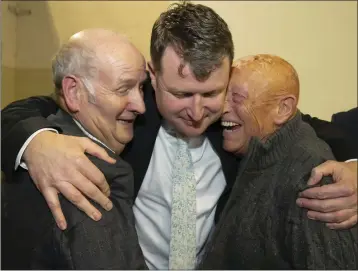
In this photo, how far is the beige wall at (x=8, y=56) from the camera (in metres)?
0.89

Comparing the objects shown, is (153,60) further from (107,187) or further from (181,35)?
(107,187)

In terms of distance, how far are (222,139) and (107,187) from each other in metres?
0.39

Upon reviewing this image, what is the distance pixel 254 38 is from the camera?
5.60ft

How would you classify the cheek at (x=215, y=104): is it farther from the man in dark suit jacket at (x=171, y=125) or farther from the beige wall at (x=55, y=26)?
the beige wall at (x=55, y=26)

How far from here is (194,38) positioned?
89 centimetres

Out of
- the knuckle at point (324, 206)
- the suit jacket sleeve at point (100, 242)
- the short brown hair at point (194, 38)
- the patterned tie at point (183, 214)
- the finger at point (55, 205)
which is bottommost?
the patterned tie at point (183, 214)

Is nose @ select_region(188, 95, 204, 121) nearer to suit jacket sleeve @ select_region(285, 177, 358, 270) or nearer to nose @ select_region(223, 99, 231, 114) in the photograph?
nose @ select_region(223, 99, 231, 114)

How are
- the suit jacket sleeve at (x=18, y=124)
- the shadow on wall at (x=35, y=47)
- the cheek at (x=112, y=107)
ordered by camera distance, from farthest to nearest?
1. the shadow on wall at (x=35, y=47)
2. the cheek at (x=112, y=107)
3. the suit jacket sleeve at (x=18, y=124)

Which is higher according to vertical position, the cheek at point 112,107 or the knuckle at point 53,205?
the cheek at point 112,107

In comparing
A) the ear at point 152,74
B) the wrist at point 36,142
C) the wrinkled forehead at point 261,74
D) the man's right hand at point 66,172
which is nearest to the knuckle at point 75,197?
the man's right hand at point 66,172

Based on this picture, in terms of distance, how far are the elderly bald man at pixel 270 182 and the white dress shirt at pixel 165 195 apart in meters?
0.08

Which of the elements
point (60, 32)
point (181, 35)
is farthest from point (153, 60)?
point (60, 32)

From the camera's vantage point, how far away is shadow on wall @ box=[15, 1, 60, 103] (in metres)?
1.18

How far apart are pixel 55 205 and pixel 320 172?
0.49 meters
